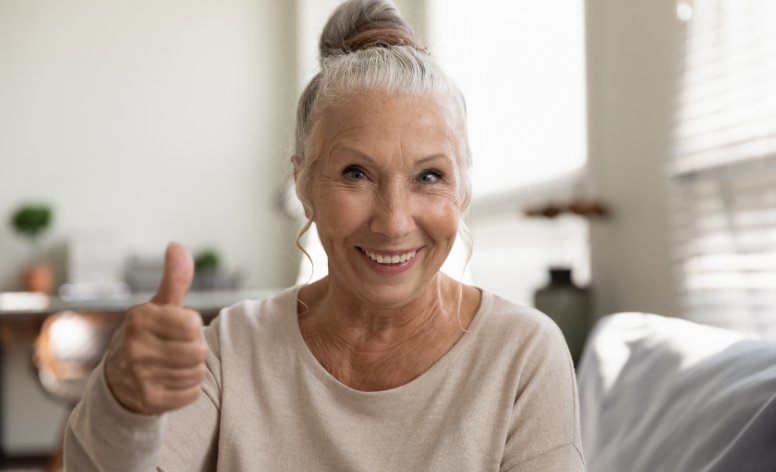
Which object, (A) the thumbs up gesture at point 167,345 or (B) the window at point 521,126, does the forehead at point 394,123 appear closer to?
(A) the thumbs up gesture at point 167,345

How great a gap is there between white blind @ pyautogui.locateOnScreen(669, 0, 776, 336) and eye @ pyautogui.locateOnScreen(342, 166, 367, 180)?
3.96ft

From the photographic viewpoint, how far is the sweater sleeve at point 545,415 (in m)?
1.27

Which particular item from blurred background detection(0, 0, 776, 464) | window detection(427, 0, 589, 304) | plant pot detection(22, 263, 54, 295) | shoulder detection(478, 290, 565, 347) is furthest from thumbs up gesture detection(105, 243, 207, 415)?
plant pot detection(22, 263, 54, 295)

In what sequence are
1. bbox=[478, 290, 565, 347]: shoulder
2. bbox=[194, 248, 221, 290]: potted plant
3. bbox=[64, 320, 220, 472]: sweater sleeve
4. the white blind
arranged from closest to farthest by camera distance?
bbox=[64, 320, 220, 472]: sweater sleeve < bbox=[478, 290, 565, 347]: shoulder < the white blind < bbox=[194, 248, 221, 290]: potted plant

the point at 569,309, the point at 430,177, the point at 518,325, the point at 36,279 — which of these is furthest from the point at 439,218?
the point at 36,279

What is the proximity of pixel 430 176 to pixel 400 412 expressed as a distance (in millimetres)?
336

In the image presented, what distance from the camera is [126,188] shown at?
582 centimetres

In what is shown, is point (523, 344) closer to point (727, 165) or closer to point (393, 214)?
point (393, 214)

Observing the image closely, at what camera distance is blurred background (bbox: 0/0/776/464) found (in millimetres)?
2395

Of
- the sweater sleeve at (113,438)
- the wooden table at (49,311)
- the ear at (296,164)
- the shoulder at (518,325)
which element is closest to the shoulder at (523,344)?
the shoulder at (518,325)

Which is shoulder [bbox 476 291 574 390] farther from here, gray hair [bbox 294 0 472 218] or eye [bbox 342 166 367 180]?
eye [bbox 342 166 367 180]

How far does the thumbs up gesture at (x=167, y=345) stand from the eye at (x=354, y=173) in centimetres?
45

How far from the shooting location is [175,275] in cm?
90

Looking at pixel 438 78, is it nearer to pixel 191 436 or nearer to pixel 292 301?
pixel 292 301
